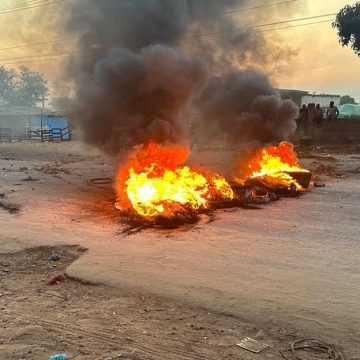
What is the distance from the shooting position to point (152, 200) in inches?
391

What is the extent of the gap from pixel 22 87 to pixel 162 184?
56.6 metres

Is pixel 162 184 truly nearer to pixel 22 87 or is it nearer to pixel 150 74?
pixel 150 74

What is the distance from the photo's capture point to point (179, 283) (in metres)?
5.75

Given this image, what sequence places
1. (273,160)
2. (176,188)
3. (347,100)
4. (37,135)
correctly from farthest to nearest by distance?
(347,100) → (37,135) → (273,160) → (176,188)

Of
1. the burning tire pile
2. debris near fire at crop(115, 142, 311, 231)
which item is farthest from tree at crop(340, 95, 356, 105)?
debris near fire at crop(115, 142, 311, 231)

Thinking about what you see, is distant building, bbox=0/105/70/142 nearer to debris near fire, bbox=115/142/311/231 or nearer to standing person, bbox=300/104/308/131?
standing person, bbox=300/104/308/131

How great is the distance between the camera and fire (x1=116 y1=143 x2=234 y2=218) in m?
9.83

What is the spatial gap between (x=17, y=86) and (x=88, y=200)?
181 feet

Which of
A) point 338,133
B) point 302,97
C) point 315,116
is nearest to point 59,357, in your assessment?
point 315,116

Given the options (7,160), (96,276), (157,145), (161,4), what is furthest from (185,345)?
(7,160)

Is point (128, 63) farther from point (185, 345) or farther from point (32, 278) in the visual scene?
point (185, 345)

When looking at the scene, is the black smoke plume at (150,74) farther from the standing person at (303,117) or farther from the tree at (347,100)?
the tree at (347,100)

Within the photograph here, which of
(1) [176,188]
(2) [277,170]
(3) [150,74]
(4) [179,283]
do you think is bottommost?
(4) [179,283]

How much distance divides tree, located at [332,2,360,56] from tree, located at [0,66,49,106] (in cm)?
4400
